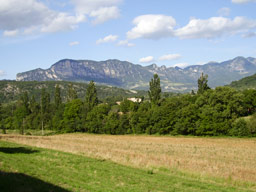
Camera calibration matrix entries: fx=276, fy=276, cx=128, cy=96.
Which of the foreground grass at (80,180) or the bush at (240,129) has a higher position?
the foreground grass at (80,180)

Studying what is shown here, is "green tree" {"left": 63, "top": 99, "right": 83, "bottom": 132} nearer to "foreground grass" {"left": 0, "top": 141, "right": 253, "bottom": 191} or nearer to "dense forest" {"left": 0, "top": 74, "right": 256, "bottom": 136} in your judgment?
"dense forest" {"left": 0, "top": 74, "right": 256, "bottom": 136}

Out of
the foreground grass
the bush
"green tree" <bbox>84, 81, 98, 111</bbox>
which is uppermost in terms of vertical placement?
"green tree" <bbox>84, 81, 98, 111</bbox>

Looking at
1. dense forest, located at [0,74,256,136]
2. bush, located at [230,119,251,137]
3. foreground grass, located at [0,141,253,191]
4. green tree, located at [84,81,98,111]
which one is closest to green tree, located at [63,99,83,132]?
dense forest, located at [0,74,256,136]

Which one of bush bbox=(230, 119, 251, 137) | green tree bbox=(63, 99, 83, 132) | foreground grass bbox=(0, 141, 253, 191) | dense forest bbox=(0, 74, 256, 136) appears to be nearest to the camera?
foreground grass bbox=(0, 141, 253, 191)

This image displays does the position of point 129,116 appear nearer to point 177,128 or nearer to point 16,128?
point 177,128

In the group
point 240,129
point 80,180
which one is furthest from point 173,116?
point 80,180

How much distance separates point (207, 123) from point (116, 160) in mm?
59679

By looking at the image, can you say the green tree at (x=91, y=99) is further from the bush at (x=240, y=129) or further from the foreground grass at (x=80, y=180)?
the foreground grass at (x=80, y=180)

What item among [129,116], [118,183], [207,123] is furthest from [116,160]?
[129,116]

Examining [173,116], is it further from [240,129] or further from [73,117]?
[73,117]

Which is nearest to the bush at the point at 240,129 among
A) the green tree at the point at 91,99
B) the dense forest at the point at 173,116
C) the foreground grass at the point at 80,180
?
the dense forest at the point at 173,116

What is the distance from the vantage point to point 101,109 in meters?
109

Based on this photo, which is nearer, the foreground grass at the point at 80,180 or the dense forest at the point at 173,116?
the foreground grass at the point at 80,180

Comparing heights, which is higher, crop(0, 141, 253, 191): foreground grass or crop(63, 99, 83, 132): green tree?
crop(0, 141, 253, 191): foreground grass
